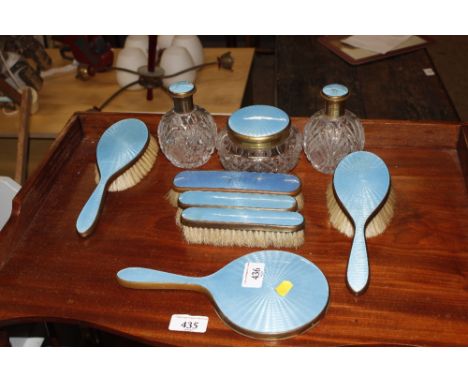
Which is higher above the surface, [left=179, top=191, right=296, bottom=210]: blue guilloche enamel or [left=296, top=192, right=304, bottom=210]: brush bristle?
[left=179, top=191, right=296, bottom=210]: blue guilloche enamel

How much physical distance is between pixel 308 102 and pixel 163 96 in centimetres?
37

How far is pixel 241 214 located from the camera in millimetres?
569

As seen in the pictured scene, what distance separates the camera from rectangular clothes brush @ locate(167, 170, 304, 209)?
23.4 inches

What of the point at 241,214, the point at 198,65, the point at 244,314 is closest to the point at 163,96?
the point at 198,65

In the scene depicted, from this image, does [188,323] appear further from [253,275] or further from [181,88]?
[181,88]

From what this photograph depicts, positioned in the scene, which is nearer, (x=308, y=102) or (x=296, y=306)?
(x=296, y=306)

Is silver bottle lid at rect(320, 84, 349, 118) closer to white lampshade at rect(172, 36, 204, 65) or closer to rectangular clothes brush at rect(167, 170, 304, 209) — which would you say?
rectangular clothes brush at rect(167, 170, 304, 209)

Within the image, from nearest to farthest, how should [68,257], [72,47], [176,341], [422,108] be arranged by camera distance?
[176,341] < [68,257] < [422,108] < [72,47]

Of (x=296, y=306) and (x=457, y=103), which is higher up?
(x=296, y=306)

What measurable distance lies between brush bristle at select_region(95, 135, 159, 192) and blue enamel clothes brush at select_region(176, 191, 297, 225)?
0.37 ft

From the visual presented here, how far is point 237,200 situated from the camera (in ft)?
1.92

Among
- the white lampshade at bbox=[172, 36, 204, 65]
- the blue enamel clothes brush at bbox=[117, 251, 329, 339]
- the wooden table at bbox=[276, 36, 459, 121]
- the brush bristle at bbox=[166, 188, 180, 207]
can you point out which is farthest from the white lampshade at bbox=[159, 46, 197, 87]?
the blue enamel clothes brush at bbox=[117, 251, 329, 339]

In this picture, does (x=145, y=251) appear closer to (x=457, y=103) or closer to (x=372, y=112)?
(x=372, y=112)

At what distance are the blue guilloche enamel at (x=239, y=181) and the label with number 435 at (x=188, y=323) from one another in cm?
17
